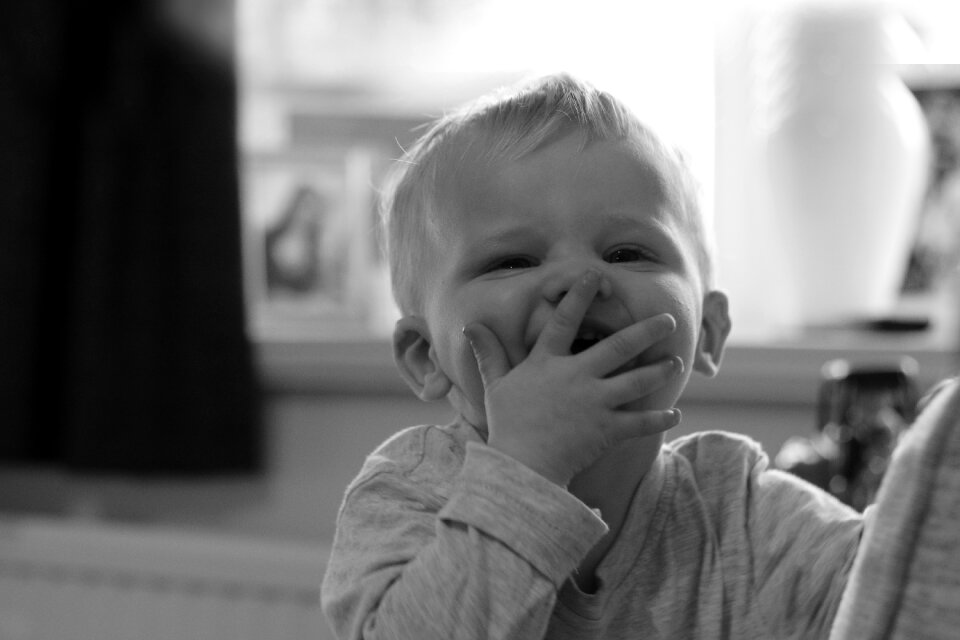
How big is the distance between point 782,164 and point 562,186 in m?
1.04

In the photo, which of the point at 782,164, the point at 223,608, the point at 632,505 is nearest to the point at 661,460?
the point at 632,505

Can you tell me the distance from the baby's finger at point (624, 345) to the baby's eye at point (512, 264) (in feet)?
0.26

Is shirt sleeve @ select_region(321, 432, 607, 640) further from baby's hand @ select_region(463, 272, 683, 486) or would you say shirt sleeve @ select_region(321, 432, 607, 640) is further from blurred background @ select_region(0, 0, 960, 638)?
blurred background @ select_region(0, 0, 960, 638)

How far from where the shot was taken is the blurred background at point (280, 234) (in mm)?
1706

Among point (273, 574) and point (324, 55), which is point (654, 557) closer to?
point (273, 574)

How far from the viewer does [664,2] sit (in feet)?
6.47

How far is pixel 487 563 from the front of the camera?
632mm

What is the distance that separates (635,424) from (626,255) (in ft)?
0.41

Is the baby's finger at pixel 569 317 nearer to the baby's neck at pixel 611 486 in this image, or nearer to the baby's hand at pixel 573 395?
the baby's hand at pixel 573 395

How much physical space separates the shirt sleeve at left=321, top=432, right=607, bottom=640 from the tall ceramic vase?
1.14 meters

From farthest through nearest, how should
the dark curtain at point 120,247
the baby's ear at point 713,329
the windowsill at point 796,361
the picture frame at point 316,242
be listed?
the picture frame at point 316,242 < the dark curtain at point 120,247 < the windowsill at point 796,361 < the baby's ear at point 713,329

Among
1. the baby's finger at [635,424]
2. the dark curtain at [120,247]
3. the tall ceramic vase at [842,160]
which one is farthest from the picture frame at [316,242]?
the baby's finger at [635,424]

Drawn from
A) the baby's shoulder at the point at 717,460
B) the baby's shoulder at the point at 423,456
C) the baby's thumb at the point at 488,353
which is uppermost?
the baby's thumb at the point at 488,353

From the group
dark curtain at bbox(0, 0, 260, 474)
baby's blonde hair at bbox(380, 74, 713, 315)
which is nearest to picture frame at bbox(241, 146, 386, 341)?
dark curtain at bbox(0, 0, 260, 474)
